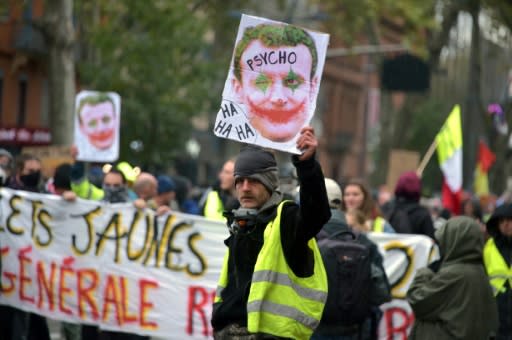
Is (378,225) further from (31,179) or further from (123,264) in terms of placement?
(31,179)

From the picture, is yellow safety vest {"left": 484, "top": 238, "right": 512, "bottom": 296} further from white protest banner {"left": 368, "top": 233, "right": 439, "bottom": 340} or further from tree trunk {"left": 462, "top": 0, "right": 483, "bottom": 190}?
tree trunk {"left": 462, "top": 0, "right": 483, "bottom": 190}

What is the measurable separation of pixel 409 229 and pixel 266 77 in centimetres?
591

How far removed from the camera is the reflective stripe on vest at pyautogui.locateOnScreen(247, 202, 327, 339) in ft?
20.0

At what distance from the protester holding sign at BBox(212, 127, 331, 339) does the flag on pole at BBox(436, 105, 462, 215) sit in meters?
8.62

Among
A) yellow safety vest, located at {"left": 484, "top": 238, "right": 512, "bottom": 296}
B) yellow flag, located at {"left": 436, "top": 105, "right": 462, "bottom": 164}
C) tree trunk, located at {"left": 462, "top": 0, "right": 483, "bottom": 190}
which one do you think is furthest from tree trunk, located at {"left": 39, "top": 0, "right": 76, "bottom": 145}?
yellow safety vest, located at {"left": 484, "top": 238, "right": 512, "bottom": 296}

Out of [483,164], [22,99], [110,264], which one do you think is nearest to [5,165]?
[110,264]

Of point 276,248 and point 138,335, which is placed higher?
point 276,248

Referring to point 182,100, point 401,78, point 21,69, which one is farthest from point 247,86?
point 21,69

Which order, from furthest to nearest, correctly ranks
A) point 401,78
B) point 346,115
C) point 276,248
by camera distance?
point 346,115 → point 401,78 → point 276,248

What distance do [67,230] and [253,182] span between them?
222 inches

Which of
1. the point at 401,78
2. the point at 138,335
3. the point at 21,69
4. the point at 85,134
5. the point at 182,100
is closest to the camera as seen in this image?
the point at 138,335

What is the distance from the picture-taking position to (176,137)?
3089cm

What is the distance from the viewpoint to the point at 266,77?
6.31 metres

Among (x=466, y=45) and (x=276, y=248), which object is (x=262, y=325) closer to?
(x=276, y=248)
